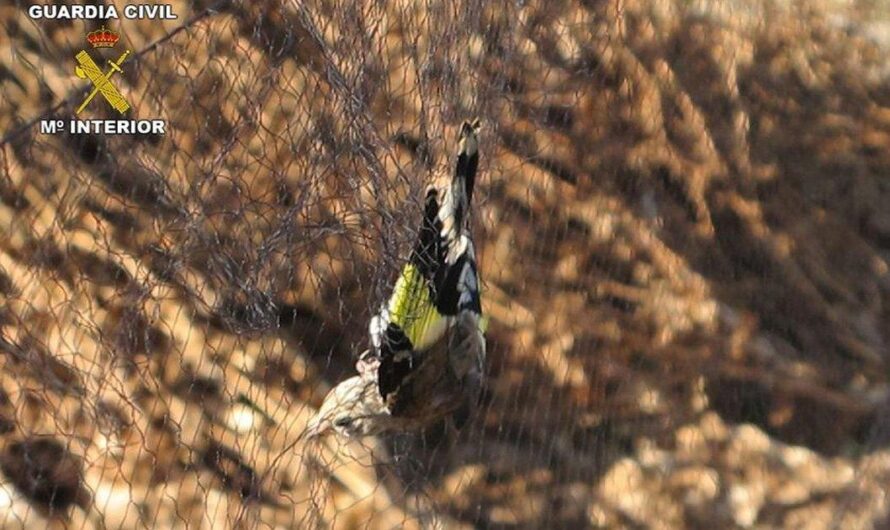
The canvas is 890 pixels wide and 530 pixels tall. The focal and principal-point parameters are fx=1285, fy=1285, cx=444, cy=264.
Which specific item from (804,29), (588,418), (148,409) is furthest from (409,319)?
(804,29)

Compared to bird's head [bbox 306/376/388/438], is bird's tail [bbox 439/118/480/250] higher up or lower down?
higher up

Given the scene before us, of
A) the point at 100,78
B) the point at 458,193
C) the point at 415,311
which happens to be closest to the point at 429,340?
the point at 415,311

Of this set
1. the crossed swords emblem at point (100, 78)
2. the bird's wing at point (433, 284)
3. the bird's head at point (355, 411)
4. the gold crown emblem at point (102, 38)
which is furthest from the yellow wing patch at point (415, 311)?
the gold crown emblem at point (102, 38)

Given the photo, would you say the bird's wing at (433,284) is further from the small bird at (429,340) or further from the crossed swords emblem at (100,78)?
the crossed swords emblem at (100,78)

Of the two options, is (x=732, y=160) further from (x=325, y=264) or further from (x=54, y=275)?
(x=54, y=275)

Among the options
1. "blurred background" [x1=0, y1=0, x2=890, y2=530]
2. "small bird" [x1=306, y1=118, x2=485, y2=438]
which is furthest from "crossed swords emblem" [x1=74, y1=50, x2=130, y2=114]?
"small bird" [x1=306, y1=118, x2=485, y2=438]

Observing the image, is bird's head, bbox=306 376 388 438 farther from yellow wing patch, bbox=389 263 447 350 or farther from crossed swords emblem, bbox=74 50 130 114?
crossed swords emblem, bbox=74 50 130 114

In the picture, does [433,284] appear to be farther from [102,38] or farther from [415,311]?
[102,38]

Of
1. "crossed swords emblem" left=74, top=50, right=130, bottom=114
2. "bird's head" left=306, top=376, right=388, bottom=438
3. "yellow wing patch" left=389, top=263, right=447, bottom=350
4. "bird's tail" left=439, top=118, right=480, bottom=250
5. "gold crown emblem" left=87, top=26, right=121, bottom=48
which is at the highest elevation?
"gold crown emblem" left=87, top=26, right=121, bottom=48
